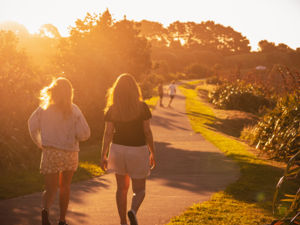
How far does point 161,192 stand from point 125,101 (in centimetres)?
345

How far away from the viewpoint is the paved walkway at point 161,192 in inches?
239

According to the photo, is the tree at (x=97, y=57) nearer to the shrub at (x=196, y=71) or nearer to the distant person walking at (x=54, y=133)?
the distant person walking at (x=54, y=133)

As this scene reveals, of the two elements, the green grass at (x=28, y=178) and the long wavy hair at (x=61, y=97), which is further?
the green grass at (x=28, y=178)

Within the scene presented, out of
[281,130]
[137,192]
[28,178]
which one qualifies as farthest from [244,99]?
[137,192]

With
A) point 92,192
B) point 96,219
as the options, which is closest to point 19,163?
point 92,192

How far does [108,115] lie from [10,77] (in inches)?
326

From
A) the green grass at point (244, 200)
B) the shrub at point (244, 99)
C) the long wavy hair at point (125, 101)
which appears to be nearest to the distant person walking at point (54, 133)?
the long wavy hair at point (125, 101)

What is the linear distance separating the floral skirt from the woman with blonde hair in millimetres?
540

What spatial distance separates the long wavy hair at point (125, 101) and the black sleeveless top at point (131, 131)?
0.21 feet

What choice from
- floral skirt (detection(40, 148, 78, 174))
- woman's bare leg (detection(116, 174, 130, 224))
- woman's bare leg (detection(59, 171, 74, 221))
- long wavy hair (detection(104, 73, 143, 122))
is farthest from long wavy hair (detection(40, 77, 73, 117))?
woman's bare leg (detection(116, 174, 130, 224))

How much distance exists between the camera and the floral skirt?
5.12m

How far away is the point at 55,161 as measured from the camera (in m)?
5.12

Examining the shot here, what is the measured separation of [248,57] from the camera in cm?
9131

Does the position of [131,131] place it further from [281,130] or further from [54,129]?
[281,130]
